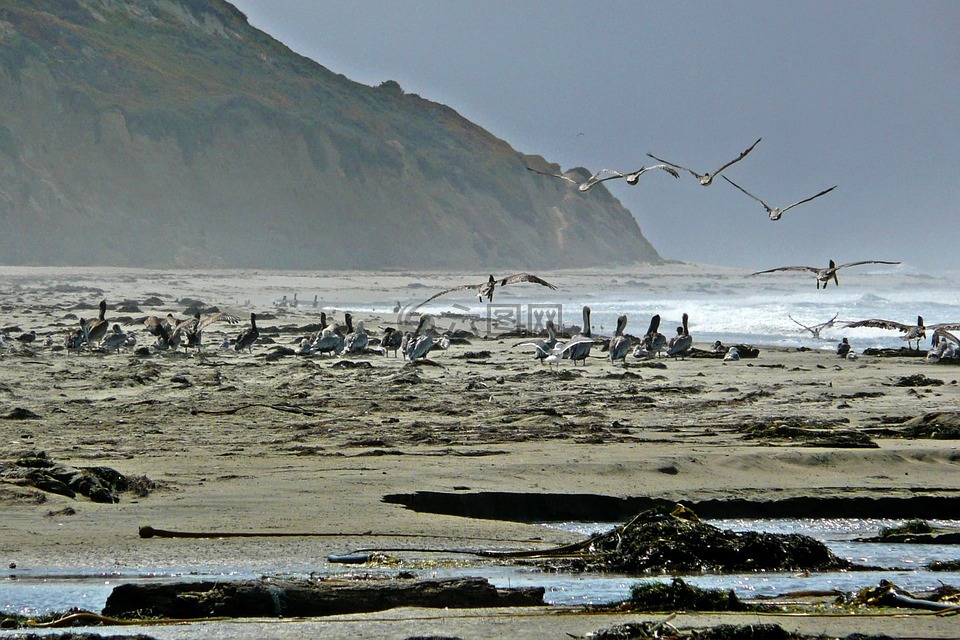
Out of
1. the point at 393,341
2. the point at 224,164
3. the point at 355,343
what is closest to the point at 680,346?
the point at 393,341

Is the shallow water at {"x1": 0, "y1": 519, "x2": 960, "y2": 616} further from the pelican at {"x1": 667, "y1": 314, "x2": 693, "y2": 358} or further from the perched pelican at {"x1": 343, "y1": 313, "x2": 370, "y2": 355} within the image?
the perched pelican at {"x1": 343, "y1": 313, "x2": 370, "y2": 355}

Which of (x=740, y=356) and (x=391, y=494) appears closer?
(x=391, y=494)

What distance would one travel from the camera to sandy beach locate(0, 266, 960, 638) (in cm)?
569

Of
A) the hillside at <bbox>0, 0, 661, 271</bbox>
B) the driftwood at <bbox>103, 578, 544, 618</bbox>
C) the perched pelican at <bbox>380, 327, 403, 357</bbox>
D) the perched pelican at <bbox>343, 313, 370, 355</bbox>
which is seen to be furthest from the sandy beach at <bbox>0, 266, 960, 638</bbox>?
the hillside at <bbox>0, 0, 661, 271</bbox>

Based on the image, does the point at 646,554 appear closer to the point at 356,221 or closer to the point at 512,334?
the point at 512,334

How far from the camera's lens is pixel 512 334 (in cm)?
2250

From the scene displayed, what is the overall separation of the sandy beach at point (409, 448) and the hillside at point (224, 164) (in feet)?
179

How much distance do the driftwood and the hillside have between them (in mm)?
63096

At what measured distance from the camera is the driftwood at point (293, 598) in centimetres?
453

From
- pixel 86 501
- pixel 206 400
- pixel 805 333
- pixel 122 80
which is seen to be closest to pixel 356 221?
pixel 122 80

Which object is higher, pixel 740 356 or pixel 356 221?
pixel 356 221

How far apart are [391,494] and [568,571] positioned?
5.96ft

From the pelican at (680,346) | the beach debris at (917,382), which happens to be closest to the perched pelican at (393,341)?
the pelican at (680,346)

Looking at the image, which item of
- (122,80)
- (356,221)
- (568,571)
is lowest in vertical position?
(568,571)
